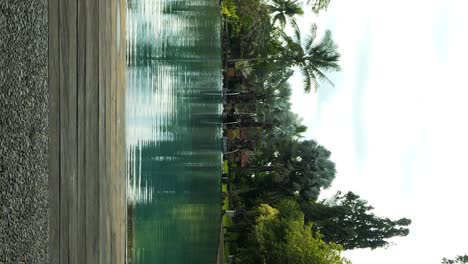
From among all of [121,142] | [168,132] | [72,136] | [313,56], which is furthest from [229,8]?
[72,136]

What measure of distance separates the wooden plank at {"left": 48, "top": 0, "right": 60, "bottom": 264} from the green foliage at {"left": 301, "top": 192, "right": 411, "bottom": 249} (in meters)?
50.9

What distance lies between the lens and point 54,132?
4.32m

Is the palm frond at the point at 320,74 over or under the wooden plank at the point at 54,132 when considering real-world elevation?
over

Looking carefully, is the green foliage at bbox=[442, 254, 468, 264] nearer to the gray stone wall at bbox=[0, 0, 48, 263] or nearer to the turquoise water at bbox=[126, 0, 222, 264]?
the turquoise water at bbox=[126, 0, 222, 264]

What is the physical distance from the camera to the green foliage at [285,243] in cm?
3425

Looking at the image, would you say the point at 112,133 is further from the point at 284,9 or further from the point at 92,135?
the point at 284,9

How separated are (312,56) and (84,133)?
46.6 metres

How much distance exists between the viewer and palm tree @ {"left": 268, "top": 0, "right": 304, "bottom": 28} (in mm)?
53266

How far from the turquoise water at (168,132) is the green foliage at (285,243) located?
14023 mm

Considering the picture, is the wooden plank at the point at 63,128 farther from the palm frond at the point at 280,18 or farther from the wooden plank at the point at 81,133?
the palm frond at the point at 280,18

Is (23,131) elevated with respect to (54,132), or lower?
lower

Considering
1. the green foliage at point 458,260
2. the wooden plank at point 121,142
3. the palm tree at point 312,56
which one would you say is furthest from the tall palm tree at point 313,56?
the wooden plank at point 121,142

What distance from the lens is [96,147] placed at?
483 cm

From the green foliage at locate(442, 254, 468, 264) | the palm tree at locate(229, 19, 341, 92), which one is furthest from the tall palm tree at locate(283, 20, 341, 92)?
the green foliage at locate(442, 254, 468, 264)
